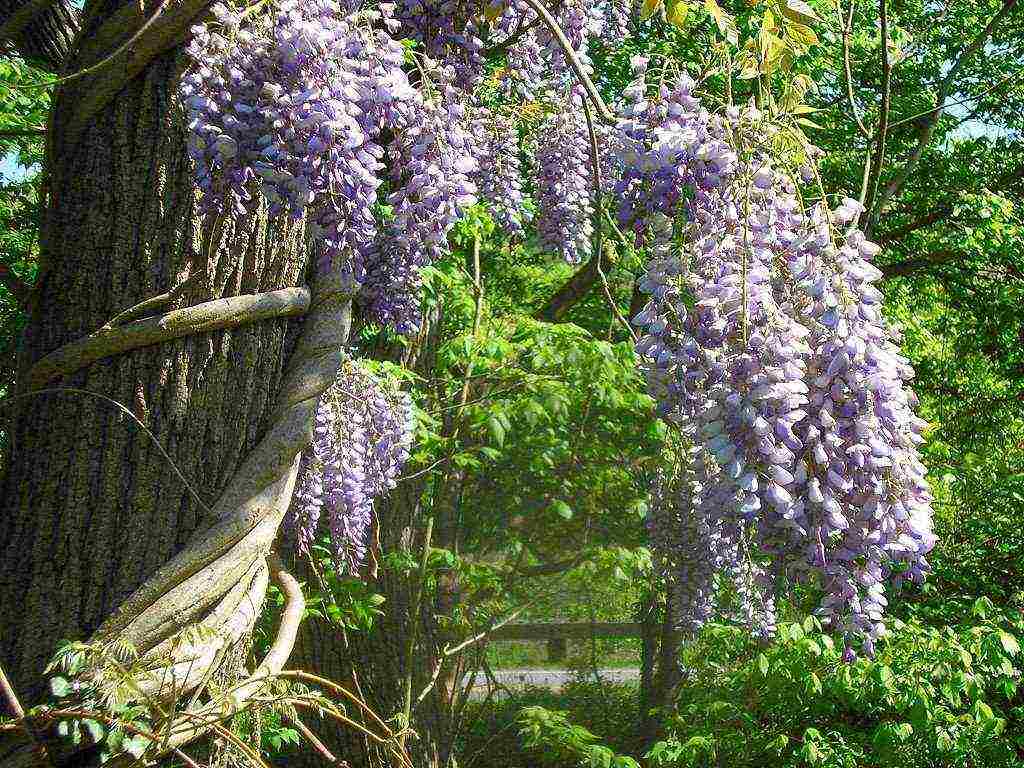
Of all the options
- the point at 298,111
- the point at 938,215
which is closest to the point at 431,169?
the point at 298,111

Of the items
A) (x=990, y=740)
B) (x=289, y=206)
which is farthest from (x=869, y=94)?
(x=289, y=206)

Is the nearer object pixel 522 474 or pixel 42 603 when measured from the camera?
pixel 42 603

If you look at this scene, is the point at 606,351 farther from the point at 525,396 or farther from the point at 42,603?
the point at 42,603

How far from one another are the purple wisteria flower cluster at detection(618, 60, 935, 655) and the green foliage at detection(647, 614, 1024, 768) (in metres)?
2.04

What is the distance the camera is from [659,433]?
5.56 meters

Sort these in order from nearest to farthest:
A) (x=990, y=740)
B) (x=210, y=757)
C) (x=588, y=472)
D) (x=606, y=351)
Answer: (x=210, y=757)
(x=990, y=740)
(x=606, y=351)
(x=588, y=472)

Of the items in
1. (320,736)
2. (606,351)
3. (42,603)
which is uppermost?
(606,351)

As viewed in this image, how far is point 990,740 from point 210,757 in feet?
10.8

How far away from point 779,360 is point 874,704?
10.1 ft

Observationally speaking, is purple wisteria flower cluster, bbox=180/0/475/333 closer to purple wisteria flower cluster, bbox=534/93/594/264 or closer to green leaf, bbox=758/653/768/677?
green leaf, bbox=758/653/768/677

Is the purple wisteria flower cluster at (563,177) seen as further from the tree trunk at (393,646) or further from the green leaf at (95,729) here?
the green leaf at (95,729)

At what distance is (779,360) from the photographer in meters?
1.72

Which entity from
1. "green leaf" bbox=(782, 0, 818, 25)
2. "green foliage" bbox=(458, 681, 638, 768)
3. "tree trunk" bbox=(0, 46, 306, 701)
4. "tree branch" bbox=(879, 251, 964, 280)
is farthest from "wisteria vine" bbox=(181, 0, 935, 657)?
"tree branch" bbox=(879, 251, 964, 280)

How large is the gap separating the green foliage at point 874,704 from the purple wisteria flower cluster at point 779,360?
6.70ft
